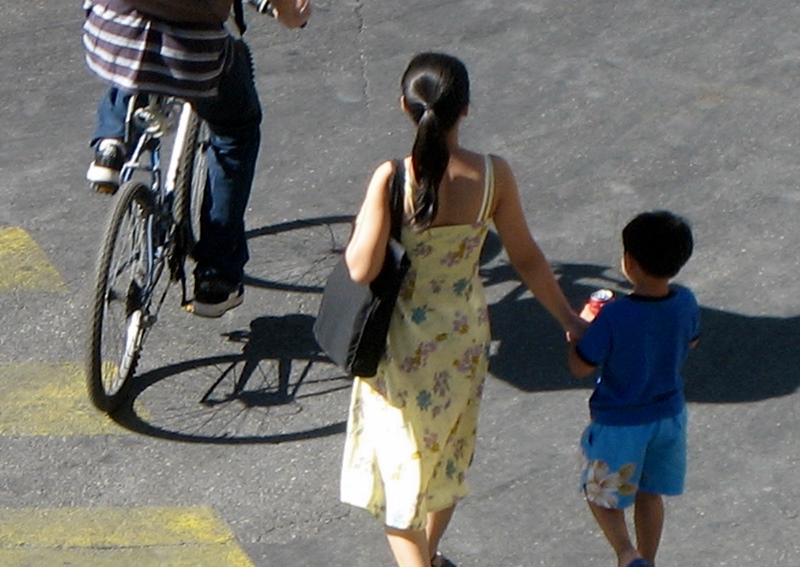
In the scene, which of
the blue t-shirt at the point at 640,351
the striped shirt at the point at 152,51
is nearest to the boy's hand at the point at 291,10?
the striped shirt at the point at 152,51

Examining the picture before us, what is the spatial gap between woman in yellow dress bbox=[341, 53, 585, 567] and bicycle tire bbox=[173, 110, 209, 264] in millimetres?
1762

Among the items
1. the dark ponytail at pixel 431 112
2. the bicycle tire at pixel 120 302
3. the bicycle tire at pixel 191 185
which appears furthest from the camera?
the bicycle tire at pixel 191 185

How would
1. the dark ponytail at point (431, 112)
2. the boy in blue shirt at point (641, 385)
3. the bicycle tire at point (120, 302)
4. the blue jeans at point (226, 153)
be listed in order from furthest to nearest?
1. the blue jeans at point (226, 153)
2. the bicycle tire at point (120, 302)
3. the boy in blue shirt at point (641, 385)
4. the dark ponytail at point (431, 112)

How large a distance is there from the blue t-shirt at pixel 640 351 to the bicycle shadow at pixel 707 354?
141cm

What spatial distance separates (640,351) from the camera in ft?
13.8

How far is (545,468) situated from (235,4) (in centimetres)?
205

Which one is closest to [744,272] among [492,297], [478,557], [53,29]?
[492,297]

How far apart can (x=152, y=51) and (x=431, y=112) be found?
1638mm

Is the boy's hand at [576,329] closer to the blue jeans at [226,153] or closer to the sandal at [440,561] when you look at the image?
the sandal at [440,561]

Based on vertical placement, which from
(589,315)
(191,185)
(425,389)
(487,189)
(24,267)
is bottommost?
(24,267)

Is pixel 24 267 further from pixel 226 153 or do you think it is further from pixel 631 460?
pixel 631 460

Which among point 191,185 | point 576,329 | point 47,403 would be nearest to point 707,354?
point 576,329

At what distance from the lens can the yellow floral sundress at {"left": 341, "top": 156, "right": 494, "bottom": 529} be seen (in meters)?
4.19

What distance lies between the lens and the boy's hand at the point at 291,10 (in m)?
5.53
